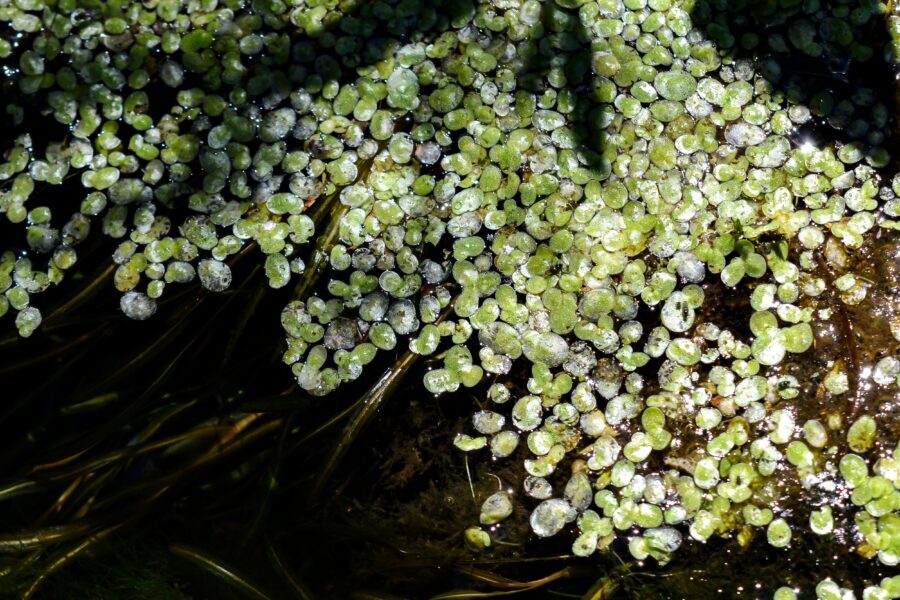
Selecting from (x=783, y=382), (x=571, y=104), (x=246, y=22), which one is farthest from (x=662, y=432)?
(x=246, y=22)

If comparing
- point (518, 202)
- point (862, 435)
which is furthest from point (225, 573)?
point (862, 435)

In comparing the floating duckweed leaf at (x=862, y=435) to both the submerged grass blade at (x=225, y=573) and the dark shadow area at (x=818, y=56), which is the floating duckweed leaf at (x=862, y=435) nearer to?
the dark shadow area at (x=818, y=56)

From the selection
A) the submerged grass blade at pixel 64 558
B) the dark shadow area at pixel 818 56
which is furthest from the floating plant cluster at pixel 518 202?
the submerged grass blade at pixel 64 558

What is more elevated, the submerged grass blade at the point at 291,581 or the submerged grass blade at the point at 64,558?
the submerged grass blade at the point at 291,581

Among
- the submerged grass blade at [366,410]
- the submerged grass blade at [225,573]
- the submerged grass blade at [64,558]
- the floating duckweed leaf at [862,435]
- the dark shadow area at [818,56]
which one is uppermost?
the dark shadow area at [818,56]

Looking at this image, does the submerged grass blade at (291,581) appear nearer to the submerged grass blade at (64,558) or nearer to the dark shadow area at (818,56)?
the submerged grass blade at (64,558)

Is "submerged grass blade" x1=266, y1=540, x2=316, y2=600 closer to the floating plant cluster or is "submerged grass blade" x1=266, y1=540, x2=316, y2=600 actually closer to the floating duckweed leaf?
the floating plant cluster

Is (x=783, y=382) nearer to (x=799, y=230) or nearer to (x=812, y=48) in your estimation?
(x=799, y=230)

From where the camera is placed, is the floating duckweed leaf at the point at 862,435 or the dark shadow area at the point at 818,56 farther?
the dark shadow area at the point at 818,56

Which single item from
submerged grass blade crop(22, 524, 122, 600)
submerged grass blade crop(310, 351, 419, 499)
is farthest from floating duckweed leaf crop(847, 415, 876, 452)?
submerged grass blade crop(22, 524, 122, 600)
